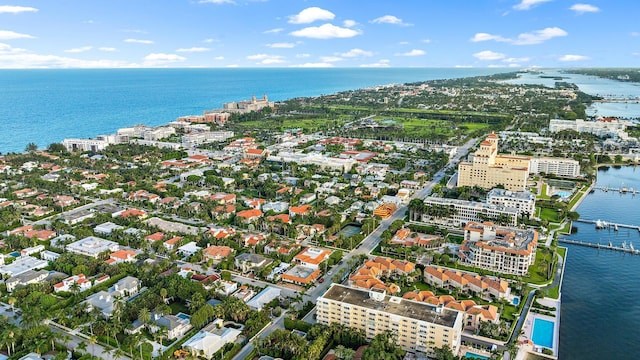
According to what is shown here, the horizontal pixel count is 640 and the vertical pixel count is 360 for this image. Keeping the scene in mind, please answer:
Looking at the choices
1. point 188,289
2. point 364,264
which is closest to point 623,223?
point 364,264

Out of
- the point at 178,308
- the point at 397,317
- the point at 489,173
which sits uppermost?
the point at 489,173

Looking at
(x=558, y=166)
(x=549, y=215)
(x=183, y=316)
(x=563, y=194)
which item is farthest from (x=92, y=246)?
(x=558, y=166)

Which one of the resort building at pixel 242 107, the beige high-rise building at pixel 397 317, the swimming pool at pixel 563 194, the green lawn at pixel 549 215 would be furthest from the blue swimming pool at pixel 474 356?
the resort building at pixel 242 107

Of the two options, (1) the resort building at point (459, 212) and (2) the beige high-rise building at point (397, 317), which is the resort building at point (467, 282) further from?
(1) the resort building at point (459, 212)

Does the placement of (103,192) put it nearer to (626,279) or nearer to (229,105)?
(626,279)

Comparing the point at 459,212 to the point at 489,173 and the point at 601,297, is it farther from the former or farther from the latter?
the point at 601,297
